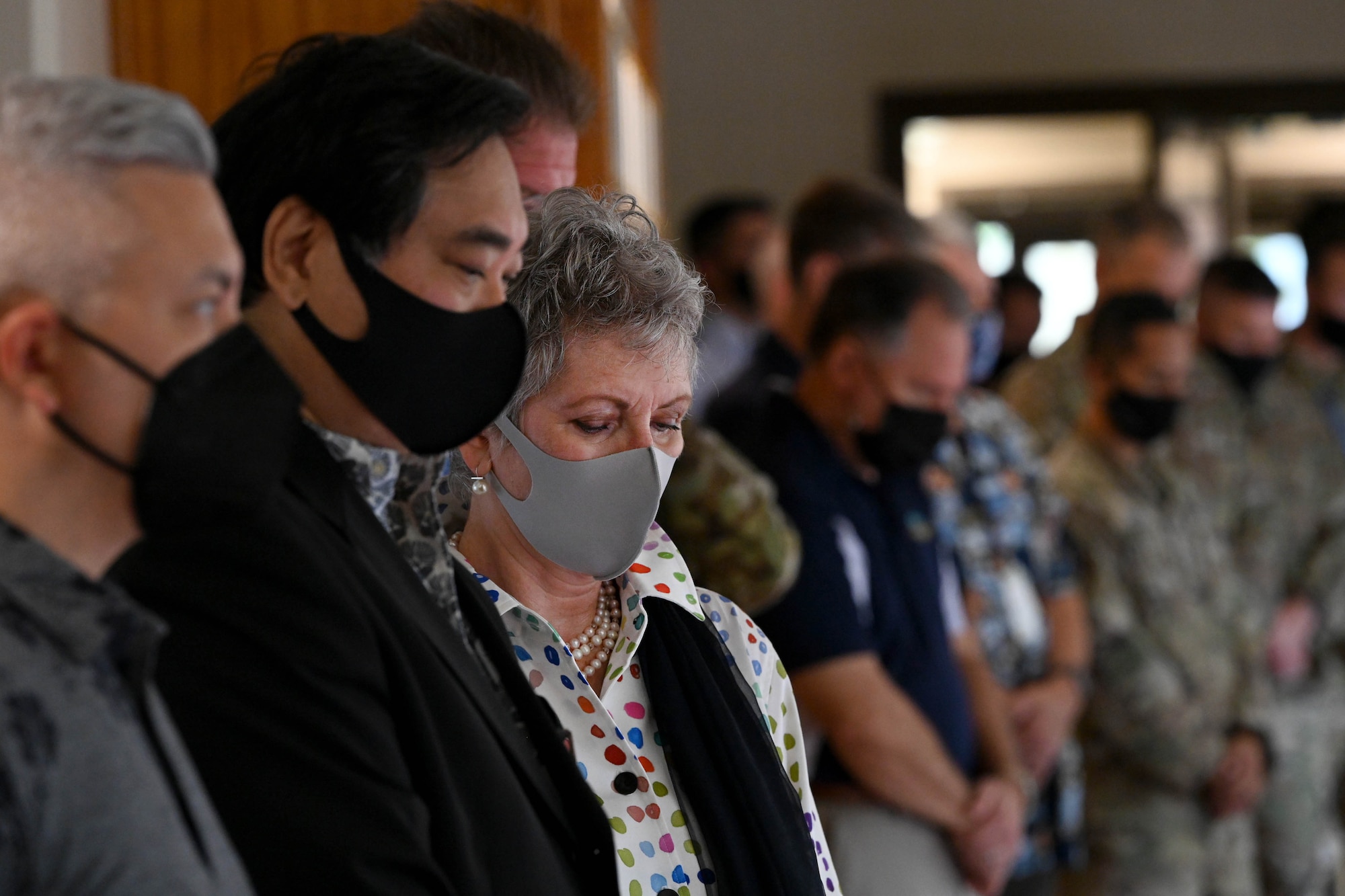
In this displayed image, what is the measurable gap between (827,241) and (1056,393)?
133 centimetres

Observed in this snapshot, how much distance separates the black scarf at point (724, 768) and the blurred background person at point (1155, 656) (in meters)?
2.40

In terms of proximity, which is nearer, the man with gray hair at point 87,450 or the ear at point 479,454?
the man with gray hair at point 87,450

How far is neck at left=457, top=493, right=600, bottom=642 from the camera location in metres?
1.58

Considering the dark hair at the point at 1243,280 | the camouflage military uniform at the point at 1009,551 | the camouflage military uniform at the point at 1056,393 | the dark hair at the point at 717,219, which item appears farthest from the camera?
the dark hair at the point at 717,219

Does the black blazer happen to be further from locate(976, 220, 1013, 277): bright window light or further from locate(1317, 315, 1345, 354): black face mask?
locate(976, 220, 1013, 277): bright window light

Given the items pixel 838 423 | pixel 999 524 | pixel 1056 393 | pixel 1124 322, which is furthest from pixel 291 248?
pixel 1056 393

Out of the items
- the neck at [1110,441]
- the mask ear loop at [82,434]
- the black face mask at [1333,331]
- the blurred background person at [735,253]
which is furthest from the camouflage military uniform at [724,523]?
the black face mask at [1333,331]

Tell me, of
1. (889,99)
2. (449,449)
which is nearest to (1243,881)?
(449,449)

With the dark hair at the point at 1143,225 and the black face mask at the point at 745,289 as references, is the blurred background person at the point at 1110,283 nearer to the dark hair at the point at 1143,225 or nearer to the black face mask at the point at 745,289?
the dark hair at the point at 1143,225

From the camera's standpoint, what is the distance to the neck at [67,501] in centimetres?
86

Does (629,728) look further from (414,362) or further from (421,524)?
(414,362)

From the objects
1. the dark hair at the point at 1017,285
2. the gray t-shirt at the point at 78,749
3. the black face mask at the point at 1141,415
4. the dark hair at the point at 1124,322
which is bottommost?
the dark hair at the point at 1017,285

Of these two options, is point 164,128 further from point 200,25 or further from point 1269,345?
point 1269,345

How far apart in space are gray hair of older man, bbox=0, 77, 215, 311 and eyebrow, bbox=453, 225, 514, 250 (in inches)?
16.2
